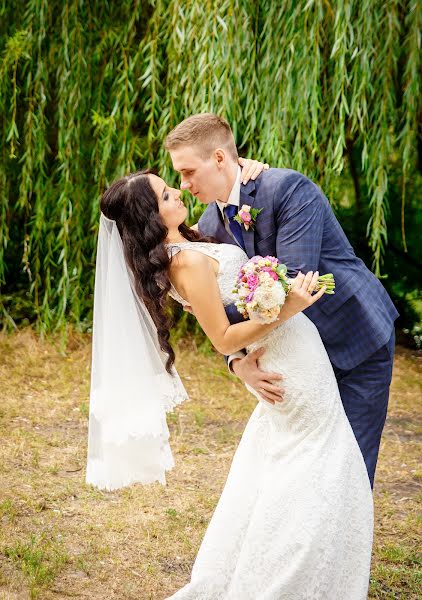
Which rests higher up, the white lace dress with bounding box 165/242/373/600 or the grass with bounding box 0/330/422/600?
the white lace dress with bounding box 165/242/373/600

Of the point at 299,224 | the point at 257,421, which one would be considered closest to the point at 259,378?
the point at 257,421

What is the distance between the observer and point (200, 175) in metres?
2.95

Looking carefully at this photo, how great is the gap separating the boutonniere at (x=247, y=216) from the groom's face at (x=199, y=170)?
5.2 inches

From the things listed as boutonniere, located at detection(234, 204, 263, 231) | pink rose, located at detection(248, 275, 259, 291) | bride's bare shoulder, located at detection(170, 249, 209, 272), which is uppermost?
boutonniere, located at detection(234, 204, 263, 231)

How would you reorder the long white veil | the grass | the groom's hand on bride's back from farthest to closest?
the grass
the long white veil
the groom's hand on bride's back

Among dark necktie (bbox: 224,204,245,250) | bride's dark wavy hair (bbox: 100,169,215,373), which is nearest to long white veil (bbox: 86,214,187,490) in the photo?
bride's dark wavy hair (bbox: 100,169,215,373)

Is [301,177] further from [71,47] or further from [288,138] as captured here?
[71,47]

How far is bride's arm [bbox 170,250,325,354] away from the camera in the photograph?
9.02 ft

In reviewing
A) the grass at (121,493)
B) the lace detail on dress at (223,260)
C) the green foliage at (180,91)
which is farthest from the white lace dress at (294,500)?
the green foliage at (180,91)

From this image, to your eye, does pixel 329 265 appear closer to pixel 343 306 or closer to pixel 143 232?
pixel 343 306

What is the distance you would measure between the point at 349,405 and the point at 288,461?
327mm

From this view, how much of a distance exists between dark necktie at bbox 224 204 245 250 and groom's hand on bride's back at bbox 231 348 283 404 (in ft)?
1.33

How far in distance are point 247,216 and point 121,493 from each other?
1956mm

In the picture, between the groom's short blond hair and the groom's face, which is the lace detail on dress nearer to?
the groom's face
